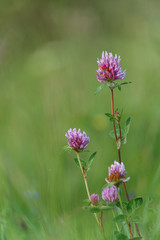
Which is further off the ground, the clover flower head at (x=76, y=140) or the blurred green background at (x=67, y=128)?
the blurred green background at (x=67, y=128)

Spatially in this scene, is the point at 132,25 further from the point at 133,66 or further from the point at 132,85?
the point at 132,85

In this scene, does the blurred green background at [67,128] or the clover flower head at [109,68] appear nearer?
the clover flower head at [109,68]

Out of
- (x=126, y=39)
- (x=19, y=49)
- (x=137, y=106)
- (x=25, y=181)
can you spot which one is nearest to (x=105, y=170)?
(x=25, y=181)

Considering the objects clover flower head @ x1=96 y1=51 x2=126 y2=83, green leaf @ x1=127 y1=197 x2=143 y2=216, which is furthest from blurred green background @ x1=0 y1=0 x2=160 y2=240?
clover flower head @ x1=96 y1=51 x2=126 y2=83

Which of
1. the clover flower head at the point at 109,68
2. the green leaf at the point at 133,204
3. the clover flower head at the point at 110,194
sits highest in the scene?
Result: the clover flower head at the point at 109,68

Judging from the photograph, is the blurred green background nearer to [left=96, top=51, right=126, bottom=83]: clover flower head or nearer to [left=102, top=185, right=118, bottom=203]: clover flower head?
[left=102, top=185, right=118, bottom=203]: clover flower head

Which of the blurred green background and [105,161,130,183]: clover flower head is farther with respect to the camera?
the blurred green background

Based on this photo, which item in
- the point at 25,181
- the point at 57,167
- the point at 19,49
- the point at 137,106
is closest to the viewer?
the point at 57,167

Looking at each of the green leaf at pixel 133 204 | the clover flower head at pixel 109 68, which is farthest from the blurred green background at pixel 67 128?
the clover flower head at pixel 109 68

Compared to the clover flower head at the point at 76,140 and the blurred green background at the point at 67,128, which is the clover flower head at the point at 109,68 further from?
the blurred green background at the point at 67,128
